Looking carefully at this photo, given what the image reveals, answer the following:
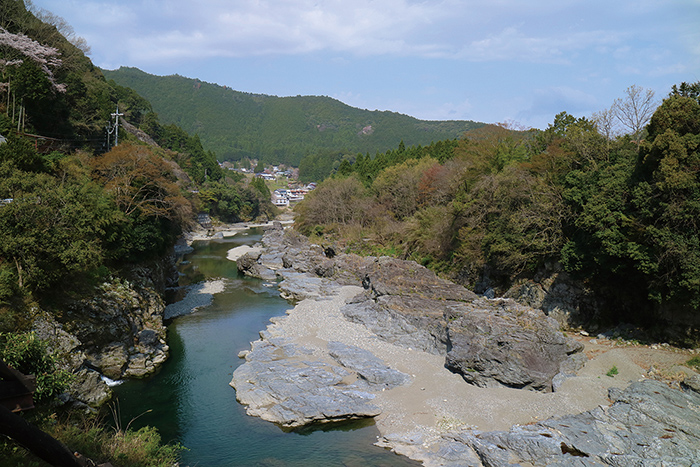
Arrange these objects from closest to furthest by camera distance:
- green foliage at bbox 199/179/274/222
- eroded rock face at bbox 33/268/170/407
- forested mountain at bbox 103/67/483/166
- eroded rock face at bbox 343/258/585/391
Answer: eroded rock face at bbox 33/268/170/407
eroded rock face at bbox 343/258/585/391
green foliage at bbox 199/179/274/222
forested mountain at bbox 103/67/483/166

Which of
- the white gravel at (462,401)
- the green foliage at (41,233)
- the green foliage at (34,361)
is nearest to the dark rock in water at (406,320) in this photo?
the white gravel at (462,401)

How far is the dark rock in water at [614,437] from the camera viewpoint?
11.8 m

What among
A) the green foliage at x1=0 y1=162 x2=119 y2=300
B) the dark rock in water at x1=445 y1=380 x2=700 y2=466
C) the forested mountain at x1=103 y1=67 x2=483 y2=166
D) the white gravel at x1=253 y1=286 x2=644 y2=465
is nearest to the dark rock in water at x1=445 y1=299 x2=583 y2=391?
the white gravel at x1=253 y1=286 x2=644 y2=465

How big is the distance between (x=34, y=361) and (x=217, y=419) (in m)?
7.49

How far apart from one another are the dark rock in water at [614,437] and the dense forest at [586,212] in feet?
15.3

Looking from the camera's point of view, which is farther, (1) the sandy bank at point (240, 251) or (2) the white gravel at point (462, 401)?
(1) the sandy bank at point (240, 251)

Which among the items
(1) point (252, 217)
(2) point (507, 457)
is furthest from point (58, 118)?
(1) point (252, 217)

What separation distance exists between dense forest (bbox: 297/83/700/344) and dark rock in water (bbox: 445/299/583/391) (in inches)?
157

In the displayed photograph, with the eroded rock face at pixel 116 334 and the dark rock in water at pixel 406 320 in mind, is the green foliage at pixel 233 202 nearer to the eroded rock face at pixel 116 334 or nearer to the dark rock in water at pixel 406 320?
the eroded rock face at pixel 116 334

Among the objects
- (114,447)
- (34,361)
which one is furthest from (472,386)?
(34,361)

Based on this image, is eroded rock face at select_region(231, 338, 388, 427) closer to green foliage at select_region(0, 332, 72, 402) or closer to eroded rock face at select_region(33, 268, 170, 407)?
eroded rock face at select_region(33, 268, 170, 407)

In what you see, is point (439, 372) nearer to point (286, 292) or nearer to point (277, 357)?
point (277, 357)

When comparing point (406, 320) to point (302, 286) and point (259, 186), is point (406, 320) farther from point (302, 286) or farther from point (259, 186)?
point (259, 186)

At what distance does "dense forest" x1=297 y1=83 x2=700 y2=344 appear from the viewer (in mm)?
16359
